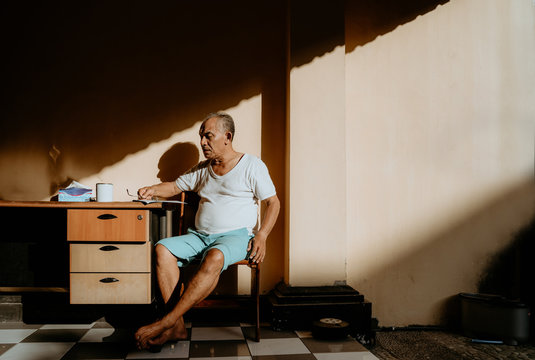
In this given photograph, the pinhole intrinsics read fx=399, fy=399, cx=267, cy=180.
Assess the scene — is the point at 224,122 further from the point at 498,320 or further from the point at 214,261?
the point at 498,320

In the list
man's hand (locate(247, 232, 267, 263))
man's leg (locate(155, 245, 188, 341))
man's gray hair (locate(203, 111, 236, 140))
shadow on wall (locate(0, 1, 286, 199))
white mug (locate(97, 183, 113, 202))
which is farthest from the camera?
shadow on wall (locate(0, 1, 286, 199))

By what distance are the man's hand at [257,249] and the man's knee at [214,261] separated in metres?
0.26

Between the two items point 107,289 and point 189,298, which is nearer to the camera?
point 189,298

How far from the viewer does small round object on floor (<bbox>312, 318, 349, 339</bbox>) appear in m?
2.60

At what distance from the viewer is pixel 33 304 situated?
291 cm

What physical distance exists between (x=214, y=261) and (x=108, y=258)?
27.8 inches

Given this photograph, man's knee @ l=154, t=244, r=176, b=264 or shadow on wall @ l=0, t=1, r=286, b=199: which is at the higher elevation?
shadow on wall @ l=0, t=1, r=286, b=199

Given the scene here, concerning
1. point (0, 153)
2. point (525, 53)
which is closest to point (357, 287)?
point (525, 53)

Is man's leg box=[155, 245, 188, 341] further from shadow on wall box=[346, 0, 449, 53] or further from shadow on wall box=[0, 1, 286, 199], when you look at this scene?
shadow on wall box=[346, 0, 449, 53]

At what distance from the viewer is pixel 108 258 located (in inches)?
98.8

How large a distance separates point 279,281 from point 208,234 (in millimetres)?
812

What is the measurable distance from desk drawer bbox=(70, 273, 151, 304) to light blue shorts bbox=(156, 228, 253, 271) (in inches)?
11.7

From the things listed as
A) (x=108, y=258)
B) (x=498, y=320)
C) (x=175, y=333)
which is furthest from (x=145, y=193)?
(x=498, y=320)

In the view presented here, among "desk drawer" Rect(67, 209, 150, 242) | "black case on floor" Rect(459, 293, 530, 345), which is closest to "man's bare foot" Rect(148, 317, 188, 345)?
"desk drawer" Rect(67, 209, 150, 242)
